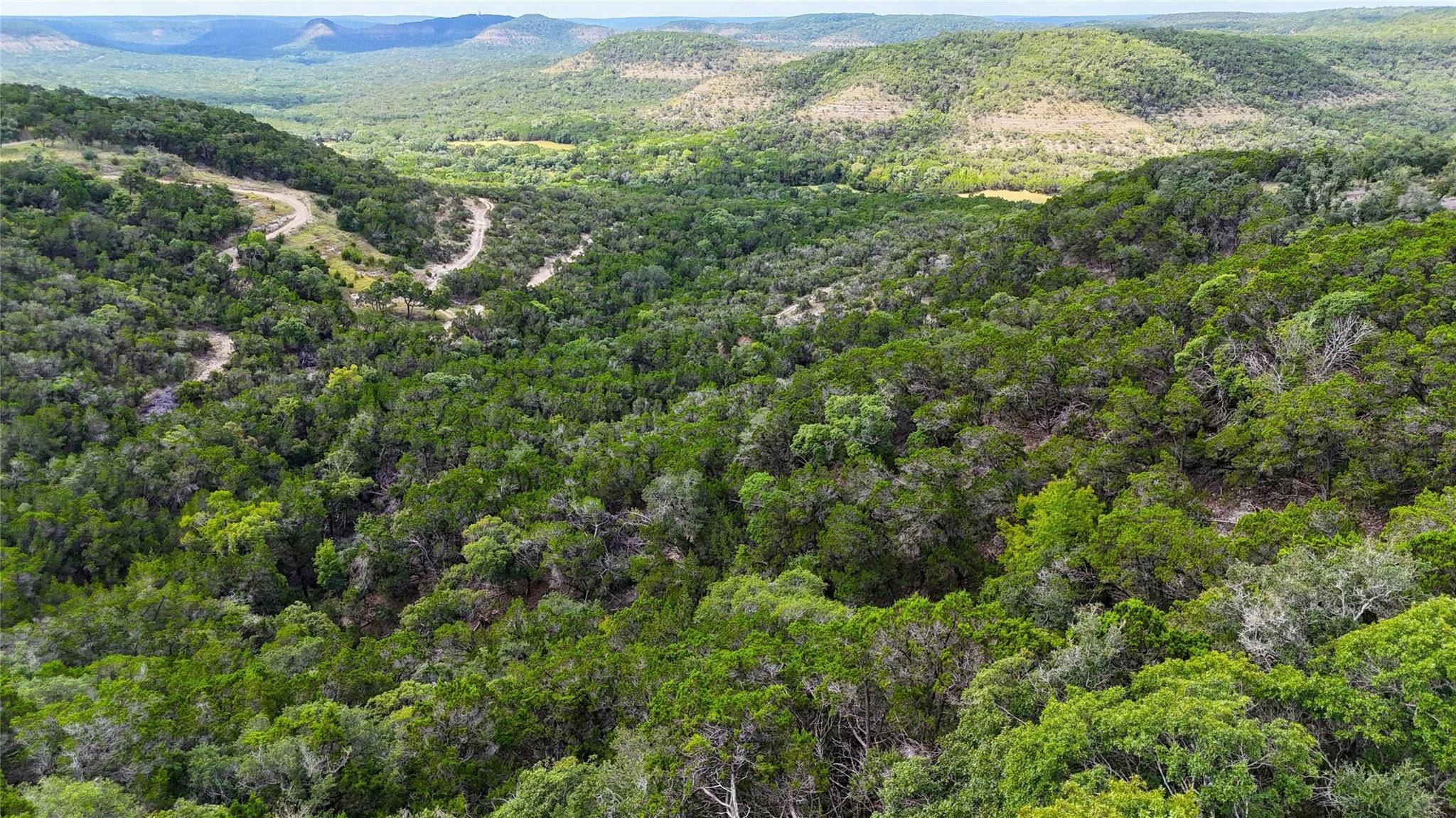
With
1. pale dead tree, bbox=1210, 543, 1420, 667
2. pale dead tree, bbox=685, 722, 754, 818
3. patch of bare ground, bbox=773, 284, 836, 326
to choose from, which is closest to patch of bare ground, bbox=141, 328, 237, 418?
patch of bare ground, bbox=773, 284, 836, 326

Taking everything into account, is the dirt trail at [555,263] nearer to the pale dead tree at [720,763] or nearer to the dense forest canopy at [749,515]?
the dense forest canopy at [749,515]

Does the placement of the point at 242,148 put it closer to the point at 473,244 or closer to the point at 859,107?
the point at 473,244

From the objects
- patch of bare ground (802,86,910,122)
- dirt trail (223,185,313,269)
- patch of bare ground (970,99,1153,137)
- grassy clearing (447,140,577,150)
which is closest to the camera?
dirt trail (223,185,313,269)

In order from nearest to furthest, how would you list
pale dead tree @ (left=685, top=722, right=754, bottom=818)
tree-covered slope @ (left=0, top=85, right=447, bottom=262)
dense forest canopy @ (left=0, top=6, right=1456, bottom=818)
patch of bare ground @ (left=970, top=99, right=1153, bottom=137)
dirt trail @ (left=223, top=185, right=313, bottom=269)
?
dense forest canopy @ (left=0, top=6, right=1456, bottom=818)
pale dead tree @ (left=685, top=722, right=754, bottom=818)
dirt trail @ (left=223, top=185, right=313, bottom=269)
tree-covered slope @ (left=0, top=85, right=447, bottom=262)
patch of bare ground @ (left=970, top=99, right=1153, bottom=137)

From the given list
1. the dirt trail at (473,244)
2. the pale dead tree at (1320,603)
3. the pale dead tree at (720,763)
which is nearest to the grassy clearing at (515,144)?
the dirt trail at (473,244)

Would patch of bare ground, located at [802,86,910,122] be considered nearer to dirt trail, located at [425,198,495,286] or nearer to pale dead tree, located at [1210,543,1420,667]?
dirt trail, located at [425,198,495,286]

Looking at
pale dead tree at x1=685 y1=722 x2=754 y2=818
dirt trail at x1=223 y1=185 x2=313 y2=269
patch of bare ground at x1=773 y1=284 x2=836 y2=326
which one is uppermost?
dirt trail at x1=223 y1=185 x2=313 y2=269
